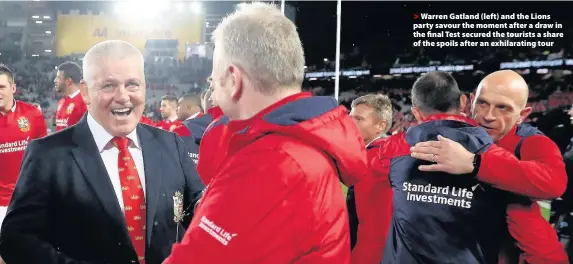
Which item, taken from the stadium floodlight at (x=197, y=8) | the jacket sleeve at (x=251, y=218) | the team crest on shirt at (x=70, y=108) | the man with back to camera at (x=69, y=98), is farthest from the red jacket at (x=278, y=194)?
the stadium floodlight at (x=197, y=8)

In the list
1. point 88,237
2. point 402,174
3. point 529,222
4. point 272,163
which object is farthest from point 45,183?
point 529,222

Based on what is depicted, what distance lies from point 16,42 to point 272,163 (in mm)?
13671

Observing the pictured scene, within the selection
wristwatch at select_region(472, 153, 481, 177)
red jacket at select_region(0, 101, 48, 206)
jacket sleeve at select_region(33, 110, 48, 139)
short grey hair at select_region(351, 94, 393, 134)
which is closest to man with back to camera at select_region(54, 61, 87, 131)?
jacket sleeve at select_region(33, 110, 48, 139)

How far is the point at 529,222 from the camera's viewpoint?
1.84 m

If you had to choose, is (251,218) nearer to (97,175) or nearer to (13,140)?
(97,175)

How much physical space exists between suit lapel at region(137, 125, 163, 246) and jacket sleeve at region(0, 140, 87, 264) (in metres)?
0.19

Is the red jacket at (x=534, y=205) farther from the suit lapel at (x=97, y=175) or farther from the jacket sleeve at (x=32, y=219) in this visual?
the jacket sleeve at (x=32, y=219)

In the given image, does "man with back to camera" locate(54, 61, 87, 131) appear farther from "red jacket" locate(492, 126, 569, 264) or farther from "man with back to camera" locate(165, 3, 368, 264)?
"man with back to camera" locate(165, 3, 368, 264)

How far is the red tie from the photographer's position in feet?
4.31

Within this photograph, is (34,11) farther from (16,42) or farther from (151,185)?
(151,185)

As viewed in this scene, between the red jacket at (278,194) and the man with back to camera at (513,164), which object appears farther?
the man with back to camera at (513,164)

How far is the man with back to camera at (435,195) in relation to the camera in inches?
72.5

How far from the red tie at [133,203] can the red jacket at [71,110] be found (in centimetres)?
346

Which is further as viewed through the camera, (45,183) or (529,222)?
(529,222)
